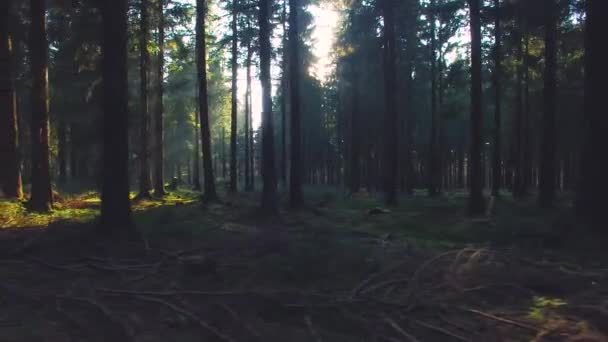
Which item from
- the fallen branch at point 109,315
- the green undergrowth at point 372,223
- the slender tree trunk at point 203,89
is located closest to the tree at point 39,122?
the green undergrowth at point 372,223

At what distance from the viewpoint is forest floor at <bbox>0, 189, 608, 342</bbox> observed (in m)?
5.46

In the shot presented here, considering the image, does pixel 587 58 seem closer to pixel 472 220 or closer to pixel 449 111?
pixel 472 220

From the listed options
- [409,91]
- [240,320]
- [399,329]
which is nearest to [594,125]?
[399,329]

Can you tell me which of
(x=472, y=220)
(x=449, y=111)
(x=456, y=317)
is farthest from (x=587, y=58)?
(x=449, y=111)

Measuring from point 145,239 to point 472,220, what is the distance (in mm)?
9514

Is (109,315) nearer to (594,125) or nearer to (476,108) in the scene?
(594,125)

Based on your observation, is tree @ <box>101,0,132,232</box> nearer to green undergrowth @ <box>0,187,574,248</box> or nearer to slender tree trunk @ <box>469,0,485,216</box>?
green undergrowth @ <box>0,187,574,248</box>

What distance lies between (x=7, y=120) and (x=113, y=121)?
9418 mm

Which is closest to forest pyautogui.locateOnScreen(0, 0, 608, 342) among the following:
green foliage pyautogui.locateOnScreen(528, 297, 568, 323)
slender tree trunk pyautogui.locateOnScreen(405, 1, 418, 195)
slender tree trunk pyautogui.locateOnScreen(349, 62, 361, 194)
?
green foliage pyautogui.locateOnScreen(528, 297, 568, 323)

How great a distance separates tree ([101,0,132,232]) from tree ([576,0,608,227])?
9.76 meters

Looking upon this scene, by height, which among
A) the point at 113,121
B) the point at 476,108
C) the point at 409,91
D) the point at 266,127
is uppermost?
the point at 409,91

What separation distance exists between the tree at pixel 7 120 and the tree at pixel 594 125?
55.8 feet

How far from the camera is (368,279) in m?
7.46

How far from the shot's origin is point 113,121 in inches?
432
